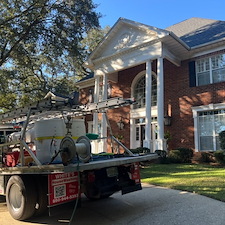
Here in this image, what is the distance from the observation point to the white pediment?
14.5 metres

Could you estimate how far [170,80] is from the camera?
50.5 ft

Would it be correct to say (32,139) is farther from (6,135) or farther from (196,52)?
(196,52)

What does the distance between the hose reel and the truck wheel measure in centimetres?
110

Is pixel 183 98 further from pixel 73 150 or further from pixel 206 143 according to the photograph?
pixel 73 150

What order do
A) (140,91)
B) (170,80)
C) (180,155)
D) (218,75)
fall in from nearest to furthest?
(180,155) < (218,75) < (170,80) < (140,91)

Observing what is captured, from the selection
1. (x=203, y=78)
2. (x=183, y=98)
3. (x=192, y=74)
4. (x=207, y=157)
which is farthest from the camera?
(x=183, y=98)

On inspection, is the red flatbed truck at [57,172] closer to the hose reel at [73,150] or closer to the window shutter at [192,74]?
the hose reel at [73,150]

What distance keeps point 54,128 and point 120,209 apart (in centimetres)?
213

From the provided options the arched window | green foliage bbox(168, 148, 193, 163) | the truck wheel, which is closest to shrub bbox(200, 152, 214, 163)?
green foliage bbox(168, 148, 193, 163)

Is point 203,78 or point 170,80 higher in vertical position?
point 170,80

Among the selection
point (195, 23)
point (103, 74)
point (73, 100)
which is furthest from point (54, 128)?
point (195, 23)

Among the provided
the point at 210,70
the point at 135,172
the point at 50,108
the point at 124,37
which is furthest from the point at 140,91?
the point at 50,108

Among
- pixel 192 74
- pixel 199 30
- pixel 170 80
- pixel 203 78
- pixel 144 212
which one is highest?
pixel 199 30

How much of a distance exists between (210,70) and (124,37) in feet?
18.3
